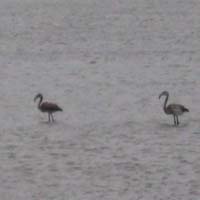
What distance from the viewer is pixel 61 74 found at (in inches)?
720

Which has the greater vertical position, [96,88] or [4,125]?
[96,88]

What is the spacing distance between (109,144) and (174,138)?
39.6 inches

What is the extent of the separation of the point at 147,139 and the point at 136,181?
2073 mm

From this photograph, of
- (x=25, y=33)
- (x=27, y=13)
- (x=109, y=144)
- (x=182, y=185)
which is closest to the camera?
(x=182, y=185)

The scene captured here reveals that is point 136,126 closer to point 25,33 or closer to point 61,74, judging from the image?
point 61,74

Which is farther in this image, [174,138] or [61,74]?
[61,74]

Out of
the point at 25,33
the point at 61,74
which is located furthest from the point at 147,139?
the point at 25,33

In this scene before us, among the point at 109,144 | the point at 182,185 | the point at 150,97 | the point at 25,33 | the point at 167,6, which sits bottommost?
the point at 182,185

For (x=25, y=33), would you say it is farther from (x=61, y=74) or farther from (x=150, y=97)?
(x=150, y=97)

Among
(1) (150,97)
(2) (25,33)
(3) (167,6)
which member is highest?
(3) (167,6)

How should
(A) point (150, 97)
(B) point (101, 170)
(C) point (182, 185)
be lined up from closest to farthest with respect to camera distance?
(C) point (182, 185)
(B) point (101, 170)
(A) point (150, 97)

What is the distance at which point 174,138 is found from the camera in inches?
517

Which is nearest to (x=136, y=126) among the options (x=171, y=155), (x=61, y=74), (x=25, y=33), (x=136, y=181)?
(x=171, y=155)

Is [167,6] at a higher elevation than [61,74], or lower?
higher
